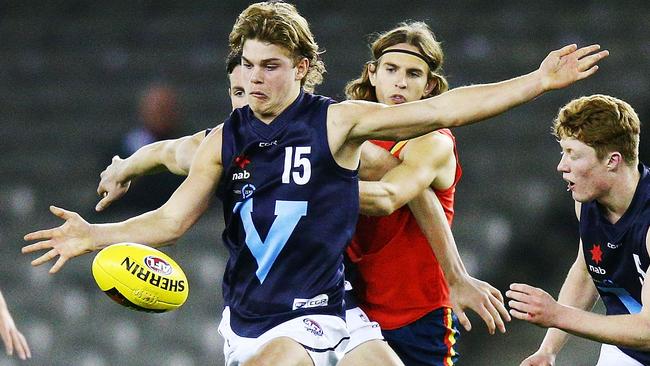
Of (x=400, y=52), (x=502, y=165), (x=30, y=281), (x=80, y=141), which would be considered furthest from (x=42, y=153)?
(x=400, y=52)

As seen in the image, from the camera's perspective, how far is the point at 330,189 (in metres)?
3.94

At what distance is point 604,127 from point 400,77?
980 millimetres

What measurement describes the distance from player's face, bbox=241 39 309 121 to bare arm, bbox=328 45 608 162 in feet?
0.64

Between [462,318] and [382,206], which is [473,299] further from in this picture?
[382,206]

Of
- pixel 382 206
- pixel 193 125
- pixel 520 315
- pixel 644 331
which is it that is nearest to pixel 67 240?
pixel 382 206

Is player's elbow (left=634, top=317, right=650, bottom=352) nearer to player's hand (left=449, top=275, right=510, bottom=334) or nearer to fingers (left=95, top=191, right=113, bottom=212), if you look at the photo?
player's hand (left=449, top=275, right=510, bottom=334)

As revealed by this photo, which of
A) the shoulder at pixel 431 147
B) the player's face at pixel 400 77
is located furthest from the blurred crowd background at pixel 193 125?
the shoulder at pixel 431 147

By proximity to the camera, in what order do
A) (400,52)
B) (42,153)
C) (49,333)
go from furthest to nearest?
1. (42,153)
2. (49,333)
3. (400,52)

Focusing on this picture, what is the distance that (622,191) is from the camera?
436 cm

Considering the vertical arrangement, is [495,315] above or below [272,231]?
below

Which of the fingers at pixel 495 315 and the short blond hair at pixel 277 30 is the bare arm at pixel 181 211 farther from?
the fingers at pixel 495 315

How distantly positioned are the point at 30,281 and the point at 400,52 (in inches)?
188

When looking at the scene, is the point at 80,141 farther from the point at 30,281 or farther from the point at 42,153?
the point at 30,281

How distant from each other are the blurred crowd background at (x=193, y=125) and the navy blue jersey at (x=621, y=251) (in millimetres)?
3189
